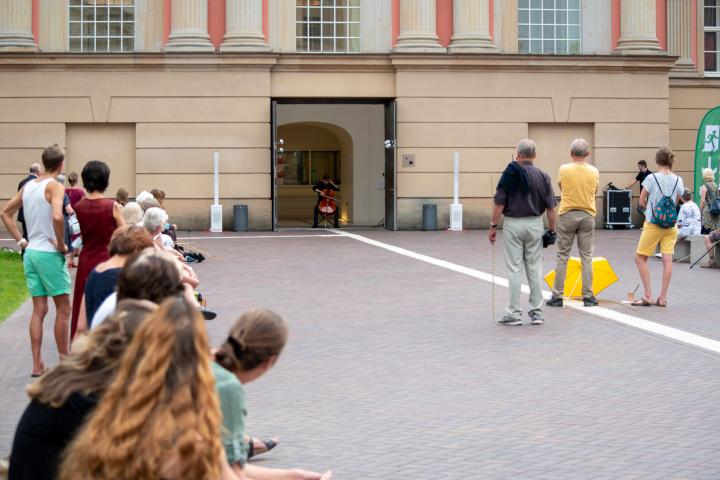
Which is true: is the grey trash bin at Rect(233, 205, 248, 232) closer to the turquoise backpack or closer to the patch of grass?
the patch of grass

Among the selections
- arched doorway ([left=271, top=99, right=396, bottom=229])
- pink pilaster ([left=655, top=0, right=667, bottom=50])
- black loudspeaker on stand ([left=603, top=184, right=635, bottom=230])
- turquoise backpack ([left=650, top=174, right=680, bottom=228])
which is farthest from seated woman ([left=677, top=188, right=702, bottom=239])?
arched doorway ([left=271, top=99, right=396, bottom=229])

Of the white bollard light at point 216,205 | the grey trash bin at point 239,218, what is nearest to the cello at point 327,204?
the grey trash bin at point 239,218

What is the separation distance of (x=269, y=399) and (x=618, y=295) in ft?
24.7

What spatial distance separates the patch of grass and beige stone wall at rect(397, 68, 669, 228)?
36.9 feet

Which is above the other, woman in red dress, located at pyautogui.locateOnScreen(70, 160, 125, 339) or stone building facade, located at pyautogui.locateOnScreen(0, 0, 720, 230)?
stone building facade, located at pyautogui.locateOnScreen(0, 0, 720, 230)

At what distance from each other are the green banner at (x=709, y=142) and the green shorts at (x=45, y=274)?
14.5 metres

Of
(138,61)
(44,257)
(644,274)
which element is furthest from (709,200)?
(138,61)

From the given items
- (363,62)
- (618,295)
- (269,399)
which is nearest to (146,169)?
(363,62)

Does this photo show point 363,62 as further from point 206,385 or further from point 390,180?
point 206,385

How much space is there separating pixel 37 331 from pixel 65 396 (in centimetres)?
612

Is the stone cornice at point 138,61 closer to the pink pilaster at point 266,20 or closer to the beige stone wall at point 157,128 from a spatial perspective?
the beige stone wall at point 157,128

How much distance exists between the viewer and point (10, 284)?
56.0 feet

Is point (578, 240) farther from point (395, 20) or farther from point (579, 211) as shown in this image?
point (395, 20)

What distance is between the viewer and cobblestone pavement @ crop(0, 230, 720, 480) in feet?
22.9
